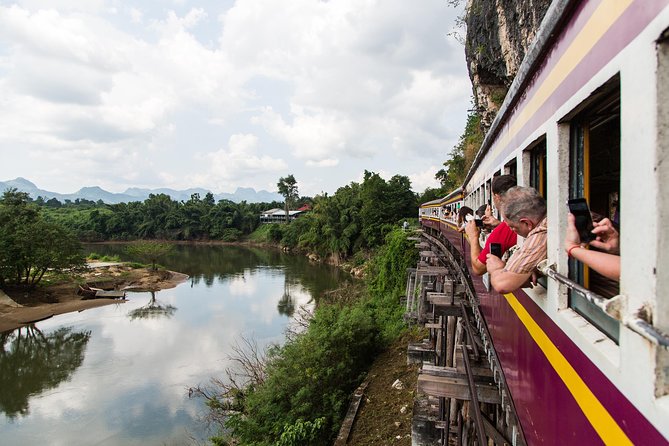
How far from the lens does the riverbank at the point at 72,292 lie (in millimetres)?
24044

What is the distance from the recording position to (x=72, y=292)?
2936 cm

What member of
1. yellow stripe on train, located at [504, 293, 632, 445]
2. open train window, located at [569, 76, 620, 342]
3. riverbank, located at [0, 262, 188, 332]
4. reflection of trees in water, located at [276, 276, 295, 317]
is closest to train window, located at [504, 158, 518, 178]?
open train window, located at [569, 76, 620, 342]

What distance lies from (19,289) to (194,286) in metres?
11.2

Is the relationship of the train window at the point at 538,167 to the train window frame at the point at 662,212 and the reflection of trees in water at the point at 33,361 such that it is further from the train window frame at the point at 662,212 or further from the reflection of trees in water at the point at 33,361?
the reflection of trees in water at the point at 33,361

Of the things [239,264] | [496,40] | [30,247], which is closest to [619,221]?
[496,40]

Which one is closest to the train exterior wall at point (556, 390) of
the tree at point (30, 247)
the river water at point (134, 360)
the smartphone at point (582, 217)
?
the smartphone at point (582, 217)

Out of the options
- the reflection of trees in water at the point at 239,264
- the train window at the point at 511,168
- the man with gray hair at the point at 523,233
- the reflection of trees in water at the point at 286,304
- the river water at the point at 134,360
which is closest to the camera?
the man with gray hair at the point at 523,233

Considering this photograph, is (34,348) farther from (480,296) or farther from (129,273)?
(480,296)

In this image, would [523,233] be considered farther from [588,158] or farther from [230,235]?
[230,235]

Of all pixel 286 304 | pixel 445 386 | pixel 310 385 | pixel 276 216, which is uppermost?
pixel 276 216

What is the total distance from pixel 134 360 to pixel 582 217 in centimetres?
1984

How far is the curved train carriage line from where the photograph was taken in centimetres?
100

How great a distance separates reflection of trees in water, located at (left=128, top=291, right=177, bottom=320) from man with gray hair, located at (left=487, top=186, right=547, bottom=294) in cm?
2554

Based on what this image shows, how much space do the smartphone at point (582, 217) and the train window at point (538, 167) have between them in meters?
1.11
